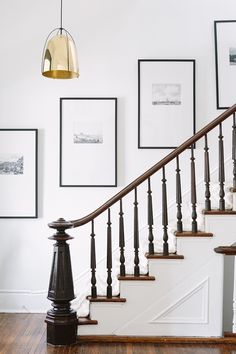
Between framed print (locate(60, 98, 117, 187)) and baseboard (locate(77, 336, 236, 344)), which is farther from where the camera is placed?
framed print (locate(60, 98, 117, 187))

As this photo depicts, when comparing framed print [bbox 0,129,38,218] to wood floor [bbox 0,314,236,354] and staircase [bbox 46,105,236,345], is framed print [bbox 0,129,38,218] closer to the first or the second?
staircase [bbox 46,105,236,345]

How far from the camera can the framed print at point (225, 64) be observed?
15.6ft

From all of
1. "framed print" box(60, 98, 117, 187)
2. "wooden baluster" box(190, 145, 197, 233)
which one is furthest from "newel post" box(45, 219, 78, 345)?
"framed print" box(60, 98, 117, 187)

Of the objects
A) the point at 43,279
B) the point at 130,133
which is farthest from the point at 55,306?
the point at 130,133

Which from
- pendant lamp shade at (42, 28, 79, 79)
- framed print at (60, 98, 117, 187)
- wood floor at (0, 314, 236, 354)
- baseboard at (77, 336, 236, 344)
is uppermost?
pendant lamp shade at (42, 28, 79, 79)

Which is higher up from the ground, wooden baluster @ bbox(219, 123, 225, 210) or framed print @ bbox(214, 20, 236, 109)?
framed print @ bbox(214, 20, 236, 109)

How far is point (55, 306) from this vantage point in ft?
12.1

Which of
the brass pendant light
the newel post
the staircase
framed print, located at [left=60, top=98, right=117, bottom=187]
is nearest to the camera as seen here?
the brass pendant light

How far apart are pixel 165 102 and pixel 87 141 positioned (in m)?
0.91

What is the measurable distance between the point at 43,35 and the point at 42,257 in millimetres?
2309

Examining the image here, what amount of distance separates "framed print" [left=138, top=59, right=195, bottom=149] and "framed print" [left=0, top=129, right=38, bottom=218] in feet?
3.72

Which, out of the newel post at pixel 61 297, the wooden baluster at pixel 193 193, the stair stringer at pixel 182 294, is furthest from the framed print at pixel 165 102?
the newel post at pixel 61 297

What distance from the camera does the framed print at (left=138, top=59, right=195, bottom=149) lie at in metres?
4.74

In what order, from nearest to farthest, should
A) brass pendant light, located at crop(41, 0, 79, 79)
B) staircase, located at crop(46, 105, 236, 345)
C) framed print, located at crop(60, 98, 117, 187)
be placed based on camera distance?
brass pendant light, located at crop(41, 0, 79, 79)
staircase, located at crop(46, 105, 236, 345)
framed print, located at crop(60, 98, 117, 187)
